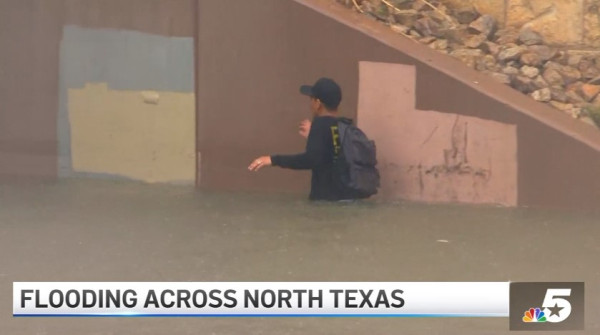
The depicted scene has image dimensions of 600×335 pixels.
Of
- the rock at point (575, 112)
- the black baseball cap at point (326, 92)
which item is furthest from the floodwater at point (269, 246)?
the rock at point (575, 112)

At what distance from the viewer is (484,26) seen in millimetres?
9281

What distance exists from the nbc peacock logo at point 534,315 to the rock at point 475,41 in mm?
3992

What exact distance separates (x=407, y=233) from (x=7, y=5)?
13.6 ft

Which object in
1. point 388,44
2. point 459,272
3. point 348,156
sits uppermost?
point 388,44

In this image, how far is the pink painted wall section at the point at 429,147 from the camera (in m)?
8.18

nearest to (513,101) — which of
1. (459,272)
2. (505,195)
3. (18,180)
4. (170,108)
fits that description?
(505,195)

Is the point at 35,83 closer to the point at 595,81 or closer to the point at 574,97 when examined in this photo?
the point at 574,97

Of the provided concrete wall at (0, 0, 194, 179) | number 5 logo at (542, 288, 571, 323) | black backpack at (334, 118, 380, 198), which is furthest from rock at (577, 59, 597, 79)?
concrete wall at (0, 0, 194, 179)

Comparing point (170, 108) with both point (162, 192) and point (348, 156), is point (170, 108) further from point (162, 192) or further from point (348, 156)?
point (348, 156)

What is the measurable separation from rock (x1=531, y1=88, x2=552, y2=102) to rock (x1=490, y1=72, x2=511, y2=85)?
221mm

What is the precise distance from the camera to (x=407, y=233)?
7430 millimetres

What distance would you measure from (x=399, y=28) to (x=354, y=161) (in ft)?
5.01

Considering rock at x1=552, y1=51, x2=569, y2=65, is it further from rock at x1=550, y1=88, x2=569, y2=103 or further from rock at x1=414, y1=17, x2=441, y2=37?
rock at x1=414, y1=17, x2=441, y2=37

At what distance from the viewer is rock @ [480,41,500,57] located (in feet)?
29.5
